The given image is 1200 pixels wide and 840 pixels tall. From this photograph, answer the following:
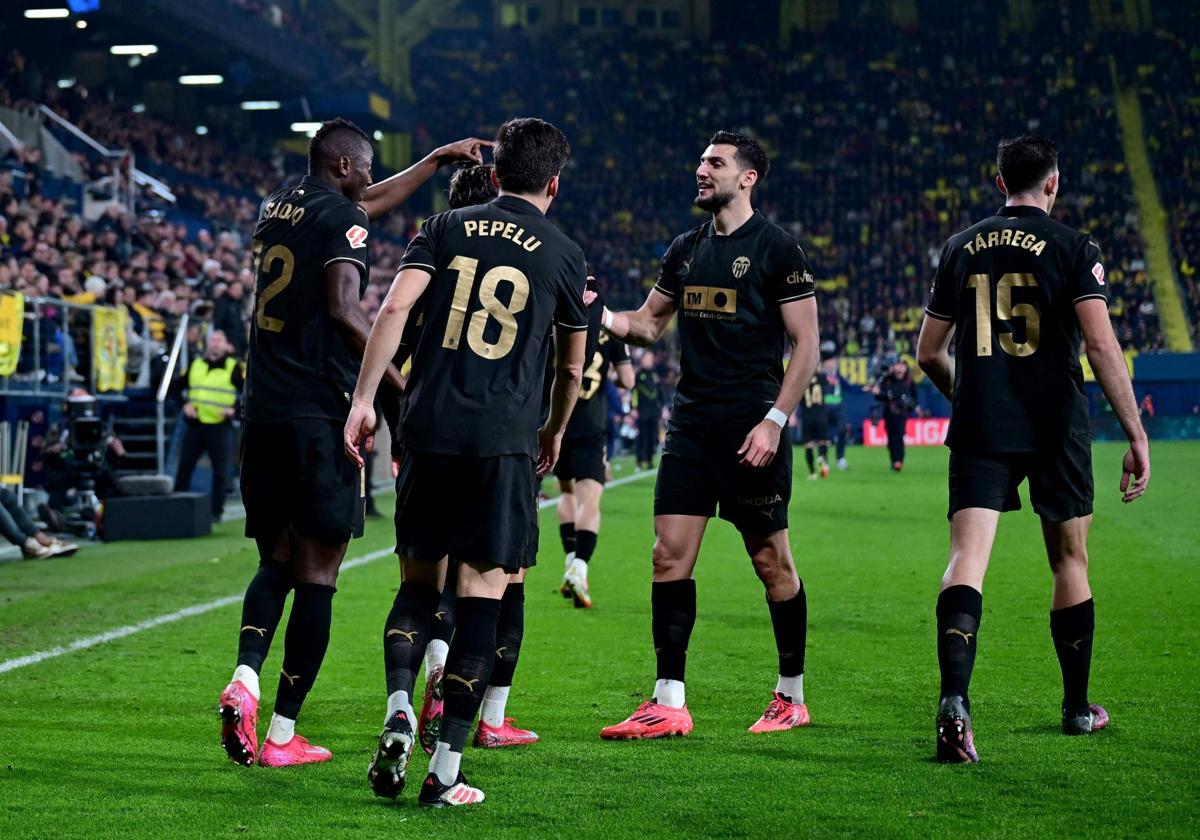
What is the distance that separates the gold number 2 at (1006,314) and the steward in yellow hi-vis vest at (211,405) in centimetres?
1160

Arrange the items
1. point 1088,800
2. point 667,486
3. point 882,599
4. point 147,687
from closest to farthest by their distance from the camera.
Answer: point 1088,800 → point 667,486 → point 147,687 → point 882,599

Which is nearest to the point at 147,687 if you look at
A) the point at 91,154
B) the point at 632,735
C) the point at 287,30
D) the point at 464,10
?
the point at 632,735

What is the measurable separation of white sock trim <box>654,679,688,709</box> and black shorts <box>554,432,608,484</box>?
451 centimetres

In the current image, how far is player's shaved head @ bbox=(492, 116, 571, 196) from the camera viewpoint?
4887 millimetres

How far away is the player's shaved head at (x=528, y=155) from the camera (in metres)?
4.89

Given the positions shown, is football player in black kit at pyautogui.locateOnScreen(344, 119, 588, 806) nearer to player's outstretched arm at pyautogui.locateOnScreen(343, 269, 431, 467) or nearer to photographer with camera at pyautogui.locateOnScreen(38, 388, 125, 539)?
player's outstretched arm at pyautogui.locateOnScreen(343, 269, 431, 467)

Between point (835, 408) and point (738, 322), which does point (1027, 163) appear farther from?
point (835, 408)

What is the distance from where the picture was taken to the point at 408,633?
4.91 m

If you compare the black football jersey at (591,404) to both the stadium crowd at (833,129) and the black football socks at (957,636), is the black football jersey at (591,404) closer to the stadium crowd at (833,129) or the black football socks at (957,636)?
the black football socks at (957,636)

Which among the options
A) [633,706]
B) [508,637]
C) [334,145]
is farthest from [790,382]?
[334,145]

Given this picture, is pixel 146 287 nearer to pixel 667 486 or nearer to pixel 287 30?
pixel 667 486

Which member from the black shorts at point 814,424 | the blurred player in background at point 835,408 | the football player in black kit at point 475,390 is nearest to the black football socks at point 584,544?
the football player in black kit at point 475,390

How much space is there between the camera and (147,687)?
7.02 meters

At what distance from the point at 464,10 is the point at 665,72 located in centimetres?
842
